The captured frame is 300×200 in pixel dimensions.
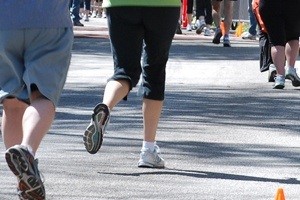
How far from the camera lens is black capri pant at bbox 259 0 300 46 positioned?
45.6ft

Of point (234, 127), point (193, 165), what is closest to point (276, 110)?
point (234, 127)

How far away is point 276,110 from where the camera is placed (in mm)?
12070

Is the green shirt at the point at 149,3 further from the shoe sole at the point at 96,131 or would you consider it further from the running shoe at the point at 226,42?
the running shoe at the point at 226,42

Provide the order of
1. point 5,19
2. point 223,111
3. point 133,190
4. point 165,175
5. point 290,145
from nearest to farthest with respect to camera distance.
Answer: point 5,19 → point 133,190 → point 165,175 → point 290,145 → point 223,111

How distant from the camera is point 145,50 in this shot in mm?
8453

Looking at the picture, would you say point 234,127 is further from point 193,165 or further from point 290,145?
point 193,165

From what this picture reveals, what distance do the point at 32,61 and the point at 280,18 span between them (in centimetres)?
753

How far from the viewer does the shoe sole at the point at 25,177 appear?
20.4ft

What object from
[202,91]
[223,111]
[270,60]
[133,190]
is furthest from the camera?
[270,60]

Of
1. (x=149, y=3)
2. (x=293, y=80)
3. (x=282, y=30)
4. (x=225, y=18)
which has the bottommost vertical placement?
(x=225, y=18)

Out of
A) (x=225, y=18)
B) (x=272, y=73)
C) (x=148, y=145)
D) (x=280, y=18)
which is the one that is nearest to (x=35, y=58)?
(x=148, y=145)

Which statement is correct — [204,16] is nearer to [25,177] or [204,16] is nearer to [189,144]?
[189,144]

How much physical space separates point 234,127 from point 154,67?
2.39m

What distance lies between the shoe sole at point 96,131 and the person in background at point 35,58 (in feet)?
3.72
